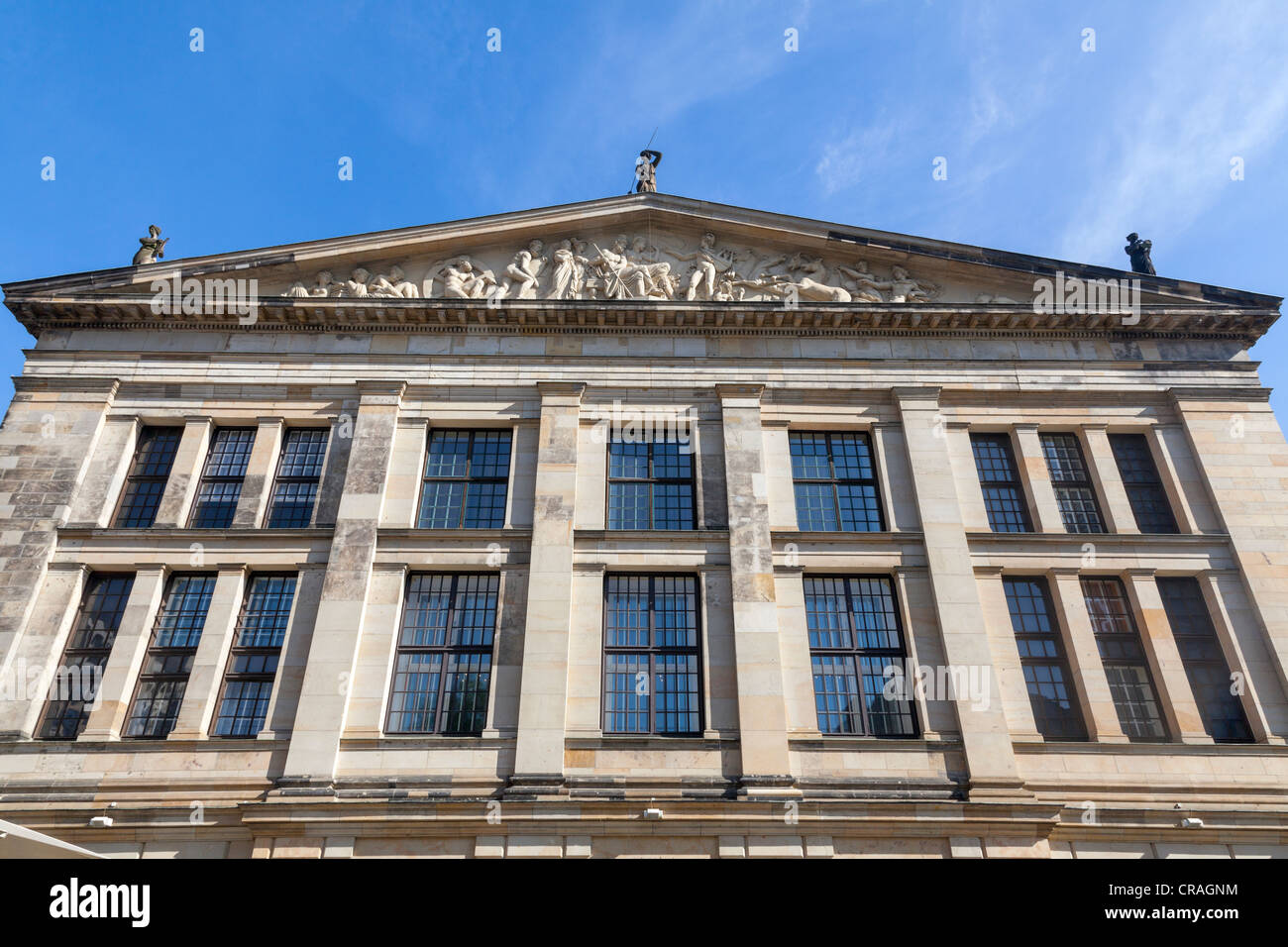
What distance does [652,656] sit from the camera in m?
20.0

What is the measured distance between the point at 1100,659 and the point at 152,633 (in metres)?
20.5

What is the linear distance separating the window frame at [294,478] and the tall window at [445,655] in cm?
319

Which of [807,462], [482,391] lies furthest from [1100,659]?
[482,391]

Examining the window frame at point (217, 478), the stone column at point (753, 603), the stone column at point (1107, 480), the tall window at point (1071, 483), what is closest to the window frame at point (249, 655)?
the window frame at point (217, 478)

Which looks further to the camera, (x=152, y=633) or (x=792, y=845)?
(x=152, y=633)

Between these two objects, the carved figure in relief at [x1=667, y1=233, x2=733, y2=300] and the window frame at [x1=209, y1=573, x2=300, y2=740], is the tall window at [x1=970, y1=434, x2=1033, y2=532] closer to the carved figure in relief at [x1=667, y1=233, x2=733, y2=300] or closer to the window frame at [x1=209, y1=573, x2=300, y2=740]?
the carved figure in relief at [x1=667, y1=233, x2=733, y2=300]

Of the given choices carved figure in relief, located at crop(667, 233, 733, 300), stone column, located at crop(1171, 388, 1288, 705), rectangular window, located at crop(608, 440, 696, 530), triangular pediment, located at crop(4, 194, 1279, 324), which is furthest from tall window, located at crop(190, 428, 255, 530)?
stone column, located at crop(1171, 388, 1288, 705)

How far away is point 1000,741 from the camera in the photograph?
1859 cm

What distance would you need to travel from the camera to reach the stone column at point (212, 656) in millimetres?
18913

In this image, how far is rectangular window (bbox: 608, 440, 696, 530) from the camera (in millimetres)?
21984

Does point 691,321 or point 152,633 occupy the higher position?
point 691,321

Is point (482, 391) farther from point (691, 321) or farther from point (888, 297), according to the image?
point (888, 297)

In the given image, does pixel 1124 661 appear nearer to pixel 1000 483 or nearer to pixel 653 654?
pixel 1000 483

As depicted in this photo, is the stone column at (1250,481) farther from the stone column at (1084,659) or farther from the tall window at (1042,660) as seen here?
the tall window at (1042,660)
